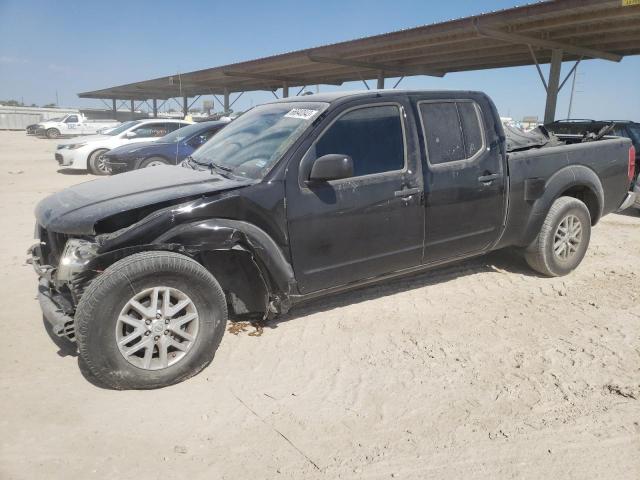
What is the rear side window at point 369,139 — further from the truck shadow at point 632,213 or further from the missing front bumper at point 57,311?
the truck shadow at point 632,213

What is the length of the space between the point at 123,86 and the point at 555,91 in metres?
33.9

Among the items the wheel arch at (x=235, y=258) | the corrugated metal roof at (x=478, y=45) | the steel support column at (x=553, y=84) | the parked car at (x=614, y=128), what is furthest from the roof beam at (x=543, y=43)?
the wheel arch at (x=235, y=258)

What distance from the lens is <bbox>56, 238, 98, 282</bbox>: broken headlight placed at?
297 centimetres

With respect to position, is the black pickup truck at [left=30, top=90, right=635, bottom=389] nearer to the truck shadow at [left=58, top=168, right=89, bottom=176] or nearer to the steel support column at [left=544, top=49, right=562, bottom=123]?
the truck shadow at [left=58, top=168, right=89, bottom=176]

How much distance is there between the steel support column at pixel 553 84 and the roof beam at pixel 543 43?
37 centimetres

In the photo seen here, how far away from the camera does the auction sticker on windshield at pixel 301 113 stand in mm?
3721

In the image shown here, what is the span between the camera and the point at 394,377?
3.26 meters

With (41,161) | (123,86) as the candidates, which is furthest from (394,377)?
(123,86)

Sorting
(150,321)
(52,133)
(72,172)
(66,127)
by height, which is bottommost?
(150,321)

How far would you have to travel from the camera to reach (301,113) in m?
3.83

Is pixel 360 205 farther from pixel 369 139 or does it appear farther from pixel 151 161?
pixel 151 161

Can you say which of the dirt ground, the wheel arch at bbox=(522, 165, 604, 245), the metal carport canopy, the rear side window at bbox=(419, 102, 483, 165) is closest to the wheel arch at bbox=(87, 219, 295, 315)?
the dirt ground

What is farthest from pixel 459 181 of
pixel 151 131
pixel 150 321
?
pixel 151 131

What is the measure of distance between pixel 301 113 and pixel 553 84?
46.4 ft
